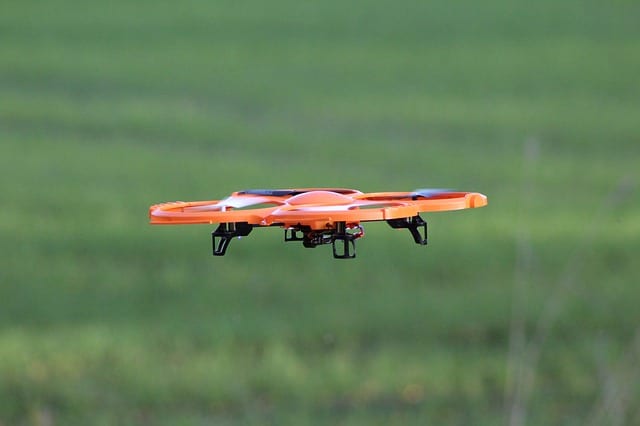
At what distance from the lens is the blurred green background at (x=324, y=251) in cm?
1004

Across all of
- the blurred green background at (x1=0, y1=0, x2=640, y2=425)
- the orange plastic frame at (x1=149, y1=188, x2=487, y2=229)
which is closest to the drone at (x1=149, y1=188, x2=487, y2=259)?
the orange plastic frame at (x1=149, y1=188, x2=487, y2=229)

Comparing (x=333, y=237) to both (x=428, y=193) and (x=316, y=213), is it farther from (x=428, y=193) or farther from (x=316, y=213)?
(x=428, y=193)

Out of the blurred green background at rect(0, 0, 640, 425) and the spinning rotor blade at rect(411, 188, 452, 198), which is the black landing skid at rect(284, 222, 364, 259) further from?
the blurred green background at rect(0, 0, 640, 425)

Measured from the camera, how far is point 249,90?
82.6ft

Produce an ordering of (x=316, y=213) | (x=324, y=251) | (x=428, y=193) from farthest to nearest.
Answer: (x=324, y=251)
(x=428, y=193)
(x=316, y=213)

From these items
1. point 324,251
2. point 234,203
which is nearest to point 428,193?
point 234,203

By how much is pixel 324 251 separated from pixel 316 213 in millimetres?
10729

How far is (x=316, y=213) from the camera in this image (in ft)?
8.80

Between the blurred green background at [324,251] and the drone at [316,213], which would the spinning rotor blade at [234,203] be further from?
the blurred green background at [324,251]

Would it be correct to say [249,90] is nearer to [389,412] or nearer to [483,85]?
[483,85]


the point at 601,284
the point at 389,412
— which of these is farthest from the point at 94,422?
the point at 601,284

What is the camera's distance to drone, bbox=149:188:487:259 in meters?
2.67

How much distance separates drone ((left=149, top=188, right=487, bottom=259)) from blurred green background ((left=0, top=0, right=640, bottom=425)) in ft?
17.0

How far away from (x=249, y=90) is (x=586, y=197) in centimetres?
1040
